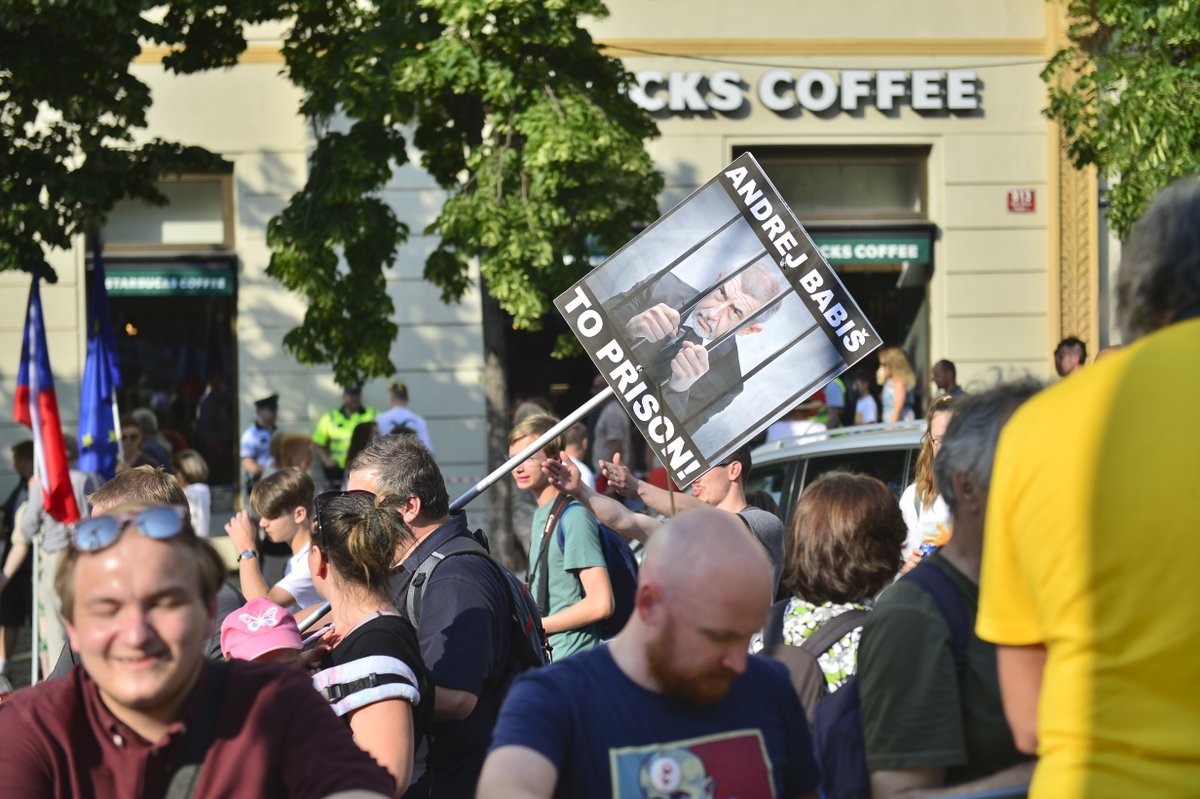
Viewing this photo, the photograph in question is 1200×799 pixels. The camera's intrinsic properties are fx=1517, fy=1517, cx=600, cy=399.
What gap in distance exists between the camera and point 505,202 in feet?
40.3

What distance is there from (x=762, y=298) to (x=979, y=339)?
1317 centimetres

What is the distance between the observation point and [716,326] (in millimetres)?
5176

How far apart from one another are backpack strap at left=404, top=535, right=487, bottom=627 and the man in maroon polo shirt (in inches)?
65.6

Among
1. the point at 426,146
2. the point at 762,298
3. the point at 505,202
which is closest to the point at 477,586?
the point at 762,298

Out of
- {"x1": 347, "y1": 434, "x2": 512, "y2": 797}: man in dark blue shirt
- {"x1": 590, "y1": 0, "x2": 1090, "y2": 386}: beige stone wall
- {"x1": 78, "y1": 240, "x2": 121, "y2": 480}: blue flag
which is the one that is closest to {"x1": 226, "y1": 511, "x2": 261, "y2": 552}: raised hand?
{"x1": 347, "y1": 434, "x2": 512, "y2": 797}: man in dark blue shirt

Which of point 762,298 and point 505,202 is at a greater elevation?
point 505,202

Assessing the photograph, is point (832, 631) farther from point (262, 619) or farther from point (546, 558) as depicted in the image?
point (546, 558)

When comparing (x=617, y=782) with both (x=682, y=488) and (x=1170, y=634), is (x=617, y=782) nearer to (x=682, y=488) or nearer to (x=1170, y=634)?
(x=1170, y=634)

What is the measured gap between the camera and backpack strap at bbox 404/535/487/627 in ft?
14.1

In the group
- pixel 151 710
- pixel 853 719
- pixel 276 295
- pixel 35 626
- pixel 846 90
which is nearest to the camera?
pixel 151 710

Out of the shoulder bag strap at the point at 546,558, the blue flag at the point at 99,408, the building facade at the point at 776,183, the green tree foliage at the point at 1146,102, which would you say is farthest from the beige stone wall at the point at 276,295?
the shoulder bag strap at the point at 546,558

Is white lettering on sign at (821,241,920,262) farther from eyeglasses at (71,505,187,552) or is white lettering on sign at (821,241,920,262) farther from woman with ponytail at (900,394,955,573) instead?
eyeglasses at (71,505,187,552)

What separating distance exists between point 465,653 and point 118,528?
5.31 ft

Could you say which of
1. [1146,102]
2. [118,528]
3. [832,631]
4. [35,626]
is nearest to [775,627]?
[832,631]
